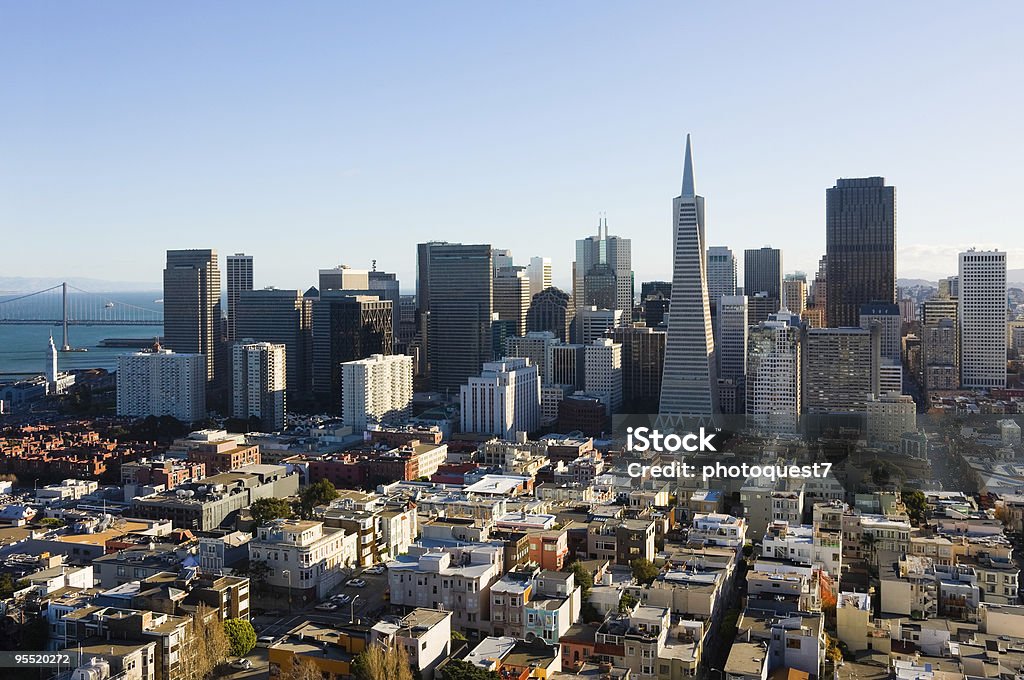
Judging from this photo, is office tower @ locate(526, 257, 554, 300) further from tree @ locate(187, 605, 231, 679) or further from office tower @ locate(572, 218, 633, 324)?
tree @ locate(187, 605, 231, 679)

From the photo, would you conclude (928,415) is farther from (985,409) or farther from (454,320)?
(454,320)

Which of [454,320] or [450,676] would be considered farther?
[454,320]

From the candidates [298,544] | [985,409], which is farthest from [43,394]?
[985,409]

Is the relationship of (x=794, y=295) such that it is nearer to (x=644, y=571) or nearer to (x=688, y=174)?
(x=688, y=174)

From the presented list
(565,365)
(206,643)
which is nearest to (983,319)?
(565,365)

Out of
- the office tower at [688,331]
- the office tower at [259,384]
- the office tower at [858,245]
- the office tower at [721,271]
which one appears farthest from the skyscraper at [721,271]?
the office tower at [259,384]

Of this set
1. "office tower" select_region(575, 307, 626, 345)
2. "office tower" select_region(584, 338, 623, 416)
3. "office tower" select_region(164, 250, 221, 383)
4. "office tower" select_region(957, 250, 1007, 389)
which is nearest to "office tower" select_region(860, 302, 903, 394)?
"office tower" select_region(957, 250, 1007, 389)
